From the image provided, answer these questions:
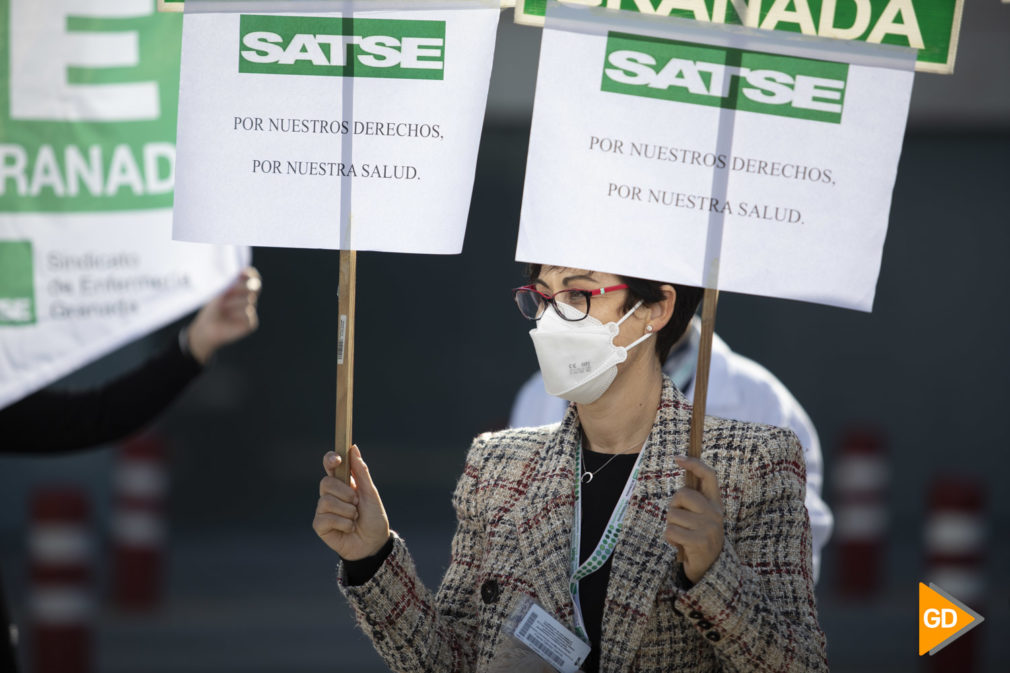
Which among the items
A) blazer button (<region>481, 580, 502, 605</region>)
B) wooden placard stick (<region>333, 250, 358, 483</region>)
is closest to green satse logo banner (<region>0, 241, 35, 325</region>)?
wooden placard stick (<region>333, 250, 358, 483</region>)

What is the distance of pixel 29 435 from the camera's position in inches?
148

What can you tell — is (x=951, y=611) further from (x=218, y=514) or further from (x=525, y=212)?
(x=218, y=514)

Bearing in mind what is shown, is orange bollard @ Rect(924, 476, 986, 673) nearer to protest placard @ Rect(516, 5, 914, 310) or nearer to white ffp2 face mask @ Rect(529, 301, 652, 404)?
white ffp2 face mask @ Rect(529, 301, 652, 404)

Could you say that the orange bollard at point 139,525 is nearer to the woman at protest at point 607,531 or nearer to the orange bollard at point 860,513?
the orange bollard at point 860,513

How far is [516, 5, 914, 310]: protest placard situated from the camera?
8.60 feet

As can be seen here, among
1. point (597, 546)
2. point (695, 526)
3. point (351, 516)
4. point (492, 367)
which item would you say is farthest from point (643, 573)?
point (492, 367)

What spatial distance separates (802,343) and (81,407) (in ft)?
23.6

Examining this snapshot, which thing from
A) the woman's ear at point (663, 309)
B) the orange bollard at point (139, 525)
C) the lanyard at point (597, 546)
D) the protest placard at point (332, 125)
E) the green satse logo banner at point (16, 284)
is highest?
the protest placard at point (332, 125)

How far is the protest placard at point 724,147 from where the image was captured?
2.62 metres

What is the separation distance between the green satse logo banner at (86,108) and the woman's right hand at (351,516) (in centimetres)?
164

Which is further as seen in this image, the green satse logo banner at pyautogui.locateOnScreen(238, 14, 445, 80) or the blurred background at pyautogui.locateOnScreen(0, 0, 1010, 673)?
the blurred background at pyautogui.locateOnScreen(0, 0, 1010, 673)

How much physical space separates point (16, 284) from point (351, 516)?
1754 mm

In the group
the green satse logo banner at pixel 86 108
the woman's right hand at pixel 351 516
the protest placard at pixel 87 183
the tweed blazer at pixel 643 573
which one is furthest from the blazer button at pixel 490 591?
the green satse logo banner at pixel 86 108

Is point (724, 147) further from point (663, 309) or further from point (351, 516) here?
point (351, 516)
